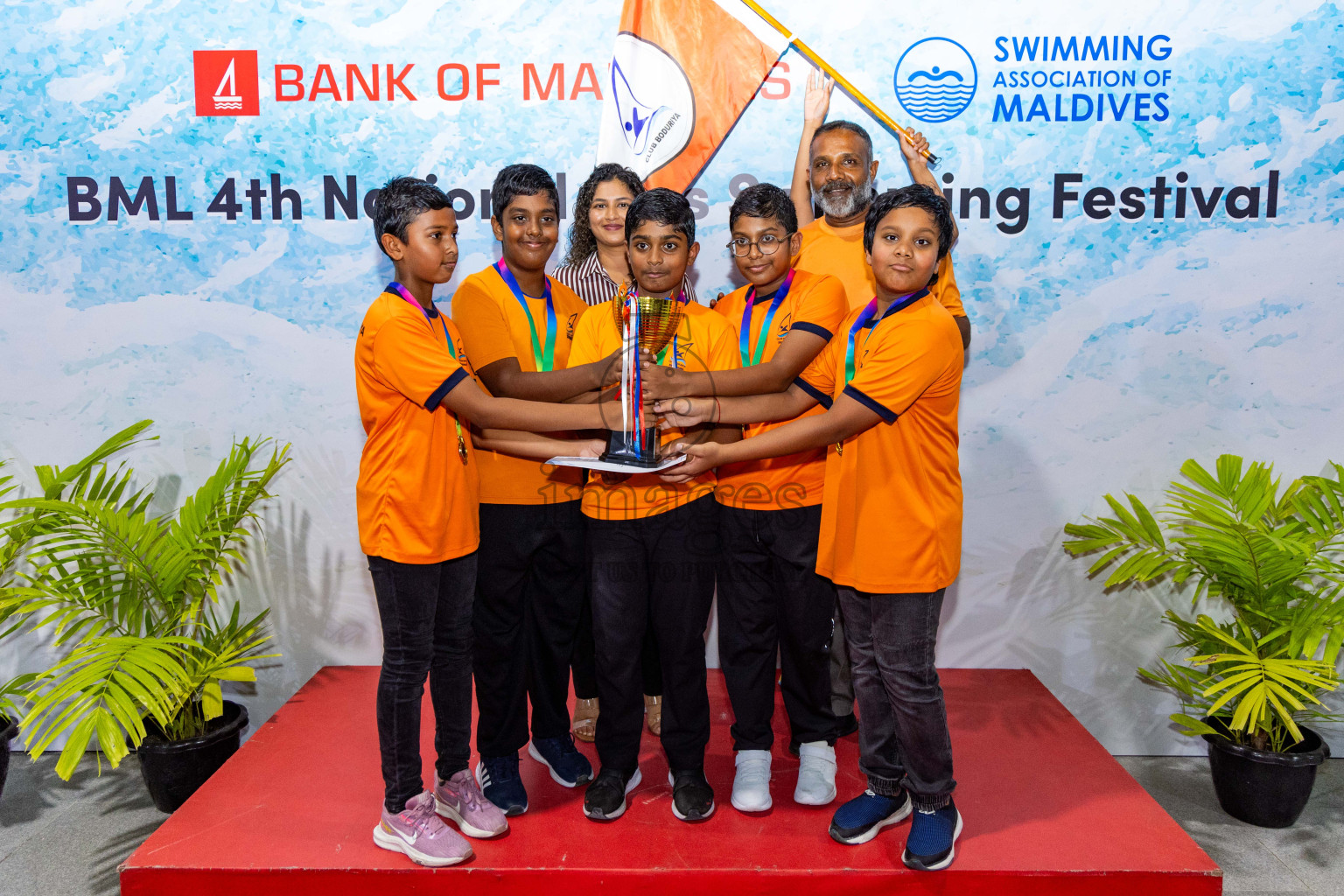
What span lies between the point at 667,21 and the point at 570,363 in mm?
1709

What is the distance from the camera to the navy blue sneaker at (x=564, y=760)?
3.00 meters

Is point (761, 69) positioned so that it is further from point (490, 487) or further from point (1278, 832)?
point (1278, 832)

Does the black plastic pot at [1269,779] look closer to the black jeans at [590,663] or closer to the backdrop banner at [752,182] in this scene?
the backdrop banner at [752,182]

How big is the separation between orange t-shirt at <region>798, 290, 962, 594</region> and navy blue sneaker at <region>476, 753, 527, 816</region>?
1.17 meters

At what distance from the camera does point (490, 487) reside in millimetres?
2787

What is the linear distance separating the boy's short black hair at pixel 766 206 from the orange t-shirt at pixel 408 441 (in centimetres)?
94

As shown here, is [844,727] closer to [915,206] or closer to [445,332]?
[915,206]

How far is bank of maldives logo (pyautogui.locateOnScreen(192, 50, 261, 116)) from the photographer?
373 centimetres

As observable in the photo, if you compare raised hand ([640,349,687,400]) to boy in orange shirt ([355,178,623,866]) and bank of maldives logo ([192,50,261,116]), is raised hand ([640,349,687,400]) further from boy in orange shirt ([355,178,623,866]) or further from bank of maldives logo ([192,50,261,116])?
bank of maldives logo ([192,50,261,116])

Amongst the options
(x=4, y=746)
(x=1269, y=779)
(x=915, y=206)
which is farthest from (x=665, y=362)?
(x=4, y=746)

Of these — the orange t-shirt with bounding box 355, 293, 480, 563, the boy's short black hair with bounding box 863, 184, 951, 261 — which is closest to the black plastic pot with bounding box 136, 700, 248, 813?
the orange t-shirt with bounding box 355, 293, 480, 563

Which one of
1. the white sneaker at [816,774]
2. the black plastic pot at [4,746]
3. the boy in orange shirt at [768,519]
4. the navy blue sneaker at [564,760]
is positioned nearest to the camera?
the boy in orange shirt at [768,519]

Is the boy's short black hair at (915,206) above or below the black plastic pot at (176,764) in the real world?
above

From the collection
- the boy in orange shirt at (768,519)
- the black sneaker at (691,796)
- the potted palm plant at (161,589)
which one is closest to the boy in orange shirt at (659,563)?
the black sneaker at (691,796)
